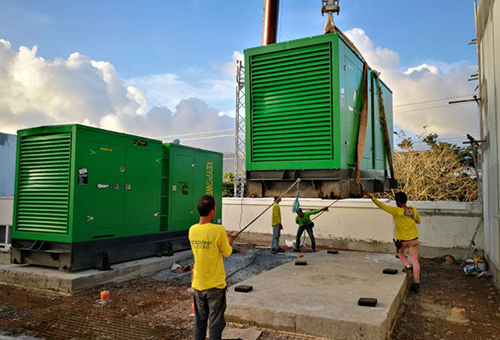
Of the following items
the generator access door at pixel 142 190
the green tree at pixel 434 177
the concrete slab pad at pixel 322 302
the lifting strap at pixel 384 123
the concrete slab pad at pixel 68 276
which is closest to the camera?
the concrete slab pad at pixel 322 302

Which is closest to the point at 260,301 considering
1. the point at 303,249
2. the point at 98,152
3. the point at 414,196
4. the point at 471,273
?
the point at 98,152

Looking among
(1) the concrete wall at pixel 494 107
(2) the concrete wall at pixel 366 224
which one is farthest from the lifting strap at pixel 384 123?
(2) the concrete wall at pixel 366 224

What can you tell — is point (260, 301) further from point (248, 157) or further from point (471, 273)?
point (471, 273)

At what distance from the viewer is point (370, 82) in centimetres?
761

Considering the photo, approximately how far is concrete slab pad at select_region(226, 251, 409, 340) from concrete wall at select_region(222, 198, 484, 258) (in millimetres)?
3713

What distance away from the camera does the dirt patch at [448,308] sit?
15.8 ft

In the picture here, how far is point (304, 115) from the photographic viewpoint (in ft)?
20.0

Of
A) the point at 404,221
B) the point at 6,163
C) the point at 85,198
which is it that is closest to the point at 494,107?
the point at 404,221

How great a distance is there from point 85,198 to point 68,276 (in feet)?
5.08

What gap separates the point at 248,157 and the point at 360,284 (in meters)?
2.93

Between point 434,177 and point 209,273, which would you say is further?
point 434,177

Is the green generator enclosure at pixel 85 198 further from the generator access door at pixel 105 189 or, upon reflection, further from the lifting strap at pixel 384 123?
the lifting strap at pixel 384 123

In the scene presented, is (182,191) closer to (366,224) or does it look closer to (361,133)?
(361,133)

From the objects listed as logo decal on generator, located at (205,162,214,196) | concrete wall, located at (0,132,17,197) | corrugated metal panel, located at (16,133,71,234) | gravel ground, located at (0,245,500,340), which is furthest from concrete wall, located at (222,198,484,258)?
concrete wall, located at (0,132,17,197)
